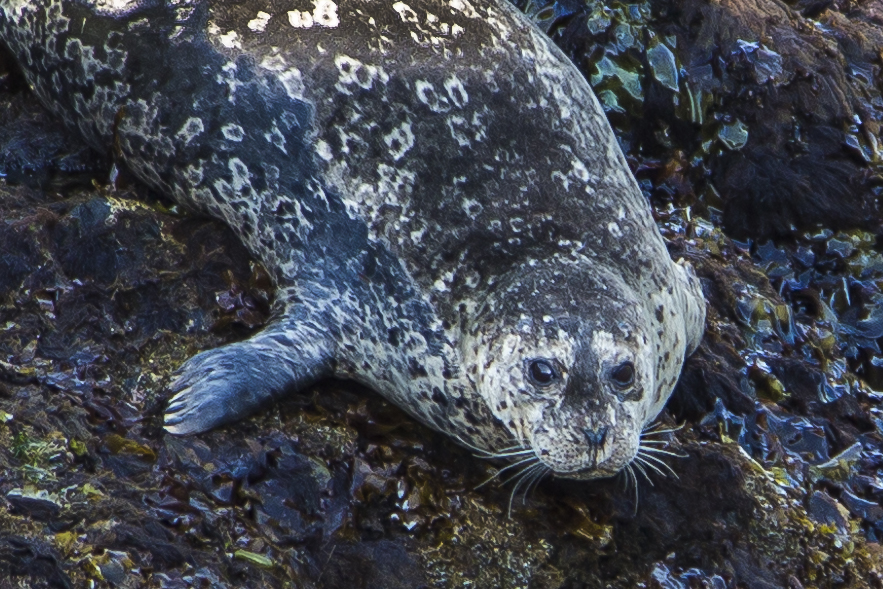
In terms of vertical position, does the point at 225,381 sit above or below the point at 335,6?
below

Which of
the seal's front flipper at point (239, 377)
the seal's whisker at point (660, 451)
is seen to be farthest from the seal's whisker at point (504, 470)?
the seal's front flipper at point (239, 377)

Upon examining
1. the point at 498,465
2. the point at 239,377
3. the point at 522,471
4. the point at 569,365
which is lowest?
the point at 498,465

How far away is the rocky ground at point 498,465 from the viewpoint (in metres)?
3.81

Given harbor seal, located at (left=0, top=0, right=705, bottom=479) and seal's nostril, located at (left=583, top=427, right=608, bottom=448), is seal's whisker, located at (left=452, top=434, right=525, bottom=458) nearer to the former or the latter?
harbor seal, located at (left=0, top=0, right=705, bottom=479)

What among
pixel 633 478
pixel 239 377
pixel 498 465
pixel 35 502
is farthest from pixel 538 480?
pixel 35 502

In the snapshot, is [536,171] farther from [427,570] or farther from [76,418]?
[76,418]

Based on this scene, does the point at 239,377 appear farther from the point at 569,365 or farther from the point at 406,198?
the point at 569,365

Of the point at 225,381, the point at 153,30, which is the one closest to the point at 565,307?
the point at 225,381

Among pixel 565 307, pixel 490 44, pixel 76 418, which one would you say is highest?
pixel 490 44

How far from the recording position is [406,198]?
455 centimetres

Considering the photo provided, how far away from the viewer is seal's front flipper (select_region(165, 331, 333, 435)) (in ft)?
13.3

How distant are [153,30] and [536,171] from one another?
153 cm

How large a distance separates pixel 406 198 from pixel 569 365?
92 cm

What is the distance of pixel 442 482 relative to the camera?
417 cm
